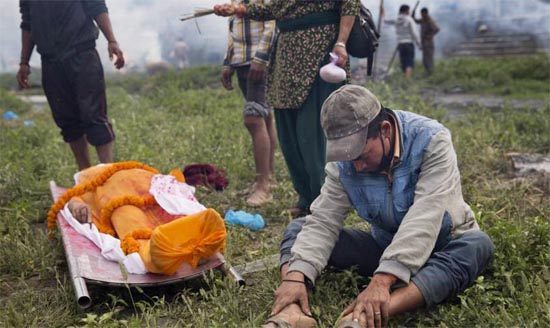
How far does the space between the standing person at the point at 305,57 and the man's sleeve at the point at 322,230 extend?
1085mm

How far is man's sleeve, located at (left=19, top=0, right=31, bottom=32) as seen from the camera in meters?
5.20

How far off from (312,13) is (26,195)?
108 inches

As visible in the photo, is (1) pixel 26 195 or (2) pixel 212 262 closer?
(2) pixel 212 262

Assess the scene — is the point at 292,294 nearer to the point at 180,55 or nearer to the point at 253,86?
the point at 253,86

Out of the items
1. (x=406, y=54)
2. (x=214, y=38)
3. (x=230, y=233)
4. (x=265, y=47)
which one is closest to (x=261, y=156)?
(x=265, y=47)

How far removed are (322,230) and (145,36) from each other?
45.3 ft

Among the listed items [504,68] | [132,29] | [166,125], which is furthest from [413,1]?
[166,125]

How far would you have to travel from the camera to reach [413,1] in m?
19.0

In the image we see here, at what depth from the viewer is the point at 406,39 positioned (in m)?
14.2

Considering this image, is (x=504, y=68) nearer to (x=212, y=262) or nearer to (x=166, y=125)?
(x=166, y=125)

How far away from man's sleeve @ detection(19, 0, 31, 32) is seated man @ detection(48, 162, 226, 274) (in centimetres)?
162

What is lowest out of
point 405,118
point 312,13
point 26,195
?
point 26,195

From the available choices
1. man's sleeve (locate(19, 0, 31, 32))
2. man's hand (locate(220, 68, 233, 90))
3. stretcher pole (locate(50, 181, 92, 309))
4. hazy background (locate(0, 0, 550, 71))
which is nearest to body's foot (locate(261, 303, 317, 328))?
stretcher pole (locate(50, 181, 92, 309))

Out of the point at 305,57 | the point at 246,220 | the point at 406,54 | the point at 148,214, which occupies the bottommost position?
the point at 406,54
